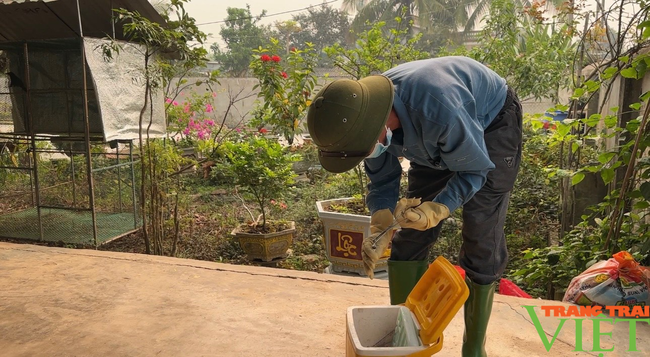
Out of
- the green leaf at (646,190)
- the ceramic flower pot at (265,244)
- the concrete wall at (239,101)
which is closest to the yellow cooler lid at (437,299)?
the green leaf at (646,190)

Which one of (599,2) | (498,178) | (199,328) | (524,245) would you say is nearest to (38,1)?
(199,328)

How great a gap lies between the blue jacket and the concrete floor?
693mm

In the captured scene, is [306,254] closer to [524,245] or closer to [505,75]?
[524,245]

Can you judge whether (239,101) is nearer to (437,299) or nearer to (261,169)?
(261,169)

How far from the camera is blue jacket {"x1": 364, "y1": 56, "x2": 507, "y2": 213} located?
1.27 metres

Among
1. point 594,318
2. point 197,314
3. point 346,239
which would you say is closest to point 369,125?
point 197,314

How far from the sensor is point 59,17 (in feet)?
11.8

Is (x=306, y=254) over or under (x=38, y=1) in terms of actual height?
under

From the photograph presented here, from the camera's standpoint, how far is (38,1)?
135 inches

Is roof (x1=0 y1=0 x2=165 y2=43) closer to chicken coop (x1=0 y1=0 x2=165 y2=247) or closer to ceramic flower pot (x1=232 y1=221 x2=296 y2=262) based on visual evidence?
chicken coop (x1=0 y1=0 x2=165 y2=247)

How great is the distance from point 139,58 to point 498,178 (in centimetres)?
301

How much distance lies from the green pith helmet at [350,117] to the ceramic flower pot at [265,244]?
2.20 meters

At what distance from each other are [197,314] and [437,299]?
3.65 feet

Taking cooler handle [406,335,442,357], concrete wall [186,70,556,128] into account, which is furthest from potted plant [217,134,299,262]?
concrete wall [186,70,556,128]
